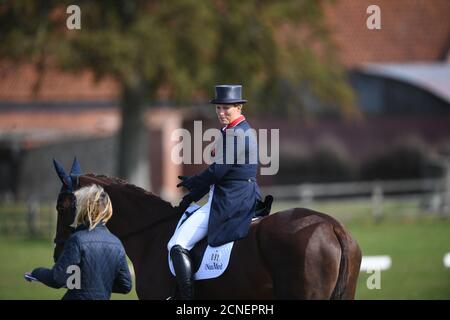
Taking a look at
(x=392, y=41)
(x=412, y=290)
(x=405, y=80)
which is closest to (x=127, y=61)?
(x=412, y=290)

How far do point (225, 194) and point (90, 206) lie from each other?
1.24m

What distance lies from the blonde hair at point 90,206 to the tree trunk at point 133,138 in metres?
17.1

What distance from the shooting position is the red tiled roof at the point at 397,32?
33.0 metres

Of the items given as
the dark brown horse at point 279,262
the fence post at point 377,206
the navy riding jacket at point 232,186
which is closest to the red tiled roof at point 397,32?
the fence post at point 377,206

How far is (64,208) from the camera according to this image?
760cm

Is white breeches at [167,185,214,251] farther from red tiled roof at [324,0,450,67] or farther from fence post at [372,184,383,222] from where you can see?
red tiled roof at [324,0,450,67]

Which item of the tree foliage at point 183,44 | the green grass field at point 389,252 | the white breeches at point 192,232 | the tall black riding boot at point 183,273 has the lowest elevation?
the green grass field at point 389,252

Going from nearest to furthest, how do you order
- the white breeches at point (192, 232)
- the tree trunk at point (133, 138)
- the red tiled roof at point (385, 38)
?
1. the white breeches at point (192, 232)
2. the tree trunk at point (133, 138)
3. the red tiled roof at point (385, 38)

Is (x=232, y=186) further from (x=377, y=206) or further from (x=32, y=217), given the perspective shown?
(x=377, y=206)

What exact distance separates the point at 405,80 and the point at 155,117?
28.9 feet

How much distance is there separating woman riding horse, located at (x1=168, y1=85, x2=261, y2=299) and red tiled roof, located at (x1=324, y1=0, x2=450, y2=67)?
25.5m

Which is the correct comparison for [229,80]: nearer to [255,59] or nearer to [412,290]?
[255,59]

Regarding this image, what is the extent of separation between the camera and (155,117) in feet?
108

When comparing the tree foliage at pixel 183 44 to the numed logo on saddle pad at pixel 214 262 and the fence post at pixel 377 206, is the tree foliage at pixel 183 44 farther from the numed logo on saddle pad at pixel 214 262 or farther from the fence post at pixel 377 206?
the numed logo on saddle pad at pixel 214 262
